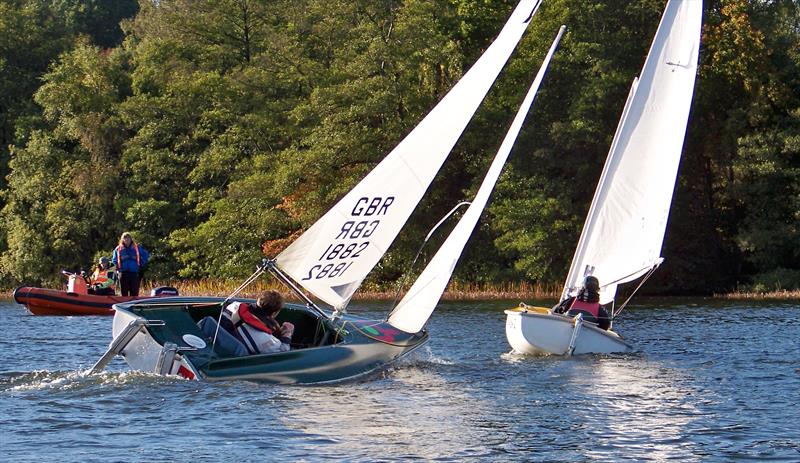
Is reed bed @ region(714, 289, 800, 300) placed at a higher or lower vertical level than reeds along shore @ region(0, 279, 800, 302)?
higher

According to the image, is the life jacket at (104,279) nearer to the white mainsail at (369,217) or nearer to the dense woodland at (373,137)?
the white mainsail at (369,217)

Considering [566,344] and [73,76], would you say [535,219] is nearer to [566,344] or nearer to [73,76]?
[73,76]

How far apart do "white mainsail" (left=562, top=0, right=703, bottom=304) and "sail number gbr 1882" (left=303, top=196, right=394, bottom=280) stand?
610 cm

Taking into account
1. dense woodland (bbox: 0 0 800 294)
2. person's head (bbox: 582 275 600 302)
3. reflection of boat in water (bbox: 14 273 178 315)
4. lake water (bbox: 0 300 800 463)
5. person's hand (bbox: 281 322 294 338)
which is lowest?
lake water (bbox: 0 300 800 463)

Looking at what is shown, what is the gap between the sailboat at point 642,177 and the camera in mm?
21188

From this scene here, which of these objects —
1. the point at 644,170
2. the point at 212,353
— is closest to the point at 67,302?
the point at 644,170

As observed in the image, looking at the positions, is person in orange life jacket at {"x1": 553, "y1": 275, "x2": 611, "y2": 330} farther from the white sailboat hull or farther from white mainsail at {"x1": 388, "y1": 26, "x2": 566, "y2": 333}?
white mainsail at {"x1": 388, "y1": 26, "x2": 566, "y2": 333}

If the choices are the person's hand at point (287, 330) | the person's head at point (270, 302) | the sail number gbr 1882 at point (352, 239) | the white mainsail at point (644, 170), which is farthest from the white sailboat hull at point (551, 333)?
the person's head at point (270, 302)

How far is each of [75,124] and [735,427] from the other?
130 ft

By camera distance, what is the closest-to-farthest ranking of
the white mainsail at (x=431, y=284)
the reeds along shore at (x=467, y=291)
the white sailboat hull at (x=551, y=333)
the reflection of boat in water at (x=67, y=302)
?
1. the white mainsail at (x=431, y=284)
2. the white sailboat hull at (x=551, y=333)
3. the reflection of boat in water at (x=67, y=302)
4. the reeds along shore at (x=467, y=291)

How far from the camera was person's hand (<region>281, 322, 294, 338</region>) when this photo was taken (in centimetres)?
1546

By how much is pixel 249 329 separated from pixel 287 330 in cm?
73

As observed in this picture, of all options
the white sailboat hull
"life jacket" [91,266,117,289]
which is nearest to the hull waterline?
the white sailboat hull

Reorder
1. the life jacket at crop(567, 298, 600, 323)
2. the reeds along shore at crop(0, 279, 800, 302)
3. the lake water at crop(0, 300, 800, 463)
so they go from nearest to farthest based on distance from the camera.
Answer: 1. the lake water at crop(0, 300, 800, 463)
2. the life jacket at crop(567, 298, 600, 323)
3. the reeds along shore at crop(0, 279, 800, 302)
